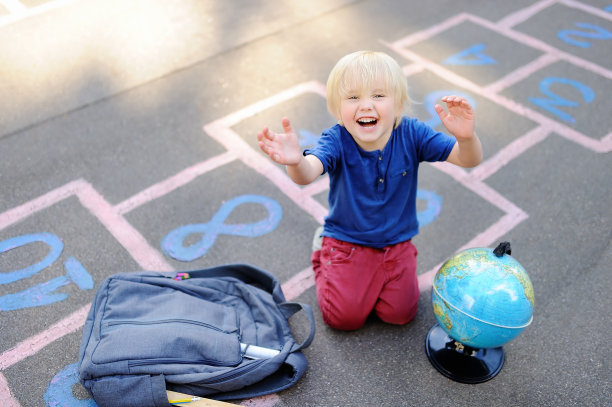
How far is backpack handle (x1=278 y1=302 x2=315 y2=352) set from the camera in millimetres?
2842

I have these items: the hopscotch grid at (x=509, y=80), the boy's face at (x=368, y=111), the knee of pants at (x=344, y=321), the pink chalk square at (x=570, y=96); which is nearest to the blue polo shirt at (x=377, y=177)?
the boy's face at (x=368, y=111)

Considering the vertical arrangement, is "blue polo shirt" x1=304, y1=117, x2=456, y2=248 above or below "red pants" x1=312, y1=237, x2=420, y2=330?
above

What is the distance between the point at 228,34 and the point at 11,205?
2664 mm

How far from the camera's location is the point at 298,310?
121 inches

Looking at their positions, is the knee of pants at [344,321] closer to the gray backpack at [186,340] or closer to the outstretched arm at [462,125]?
the gray backpack at [186,340]

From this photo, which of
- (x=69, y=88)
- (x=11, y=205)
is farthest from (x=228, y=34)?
(x=11, y=205)

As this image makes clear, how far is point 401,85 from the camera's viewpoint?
107 inches

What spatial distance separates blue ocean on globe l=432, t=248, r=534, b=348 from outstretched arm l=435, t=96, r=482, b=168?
1.49 ft

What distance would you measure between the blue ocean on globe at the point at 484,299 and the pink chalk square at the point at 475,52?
108 inches

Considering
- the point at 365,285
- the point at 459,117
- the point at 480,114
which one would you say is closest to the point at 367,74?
the point at 459,117

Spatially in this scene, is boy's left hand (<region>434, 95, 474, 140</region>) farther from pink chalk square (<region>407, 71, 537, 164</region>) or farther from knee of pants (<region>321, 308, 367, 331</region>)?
pink chalk square (<region>407, 71, 537, 164</region>)

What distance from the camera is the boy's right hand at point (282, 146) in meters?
2.44

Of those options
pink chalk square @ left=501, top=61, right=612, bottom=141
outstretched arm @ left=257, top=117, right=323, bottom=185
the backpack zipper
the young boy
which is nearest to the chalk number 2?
pink chalk square @ left=501, top=61, right=612, bottom=141

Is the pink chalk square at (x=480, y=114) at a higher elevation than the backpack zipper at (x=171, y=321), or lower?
lower
